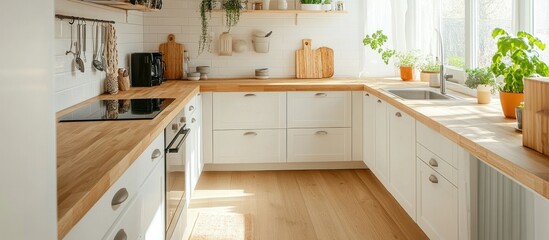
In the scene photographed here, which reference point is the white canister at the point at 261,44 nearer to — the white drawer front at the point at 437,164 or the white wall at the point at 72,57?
the white wall at the point at 72,57

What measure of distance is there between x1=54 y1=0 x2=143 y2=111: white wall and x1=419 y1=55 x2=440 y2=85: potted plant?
2416mm

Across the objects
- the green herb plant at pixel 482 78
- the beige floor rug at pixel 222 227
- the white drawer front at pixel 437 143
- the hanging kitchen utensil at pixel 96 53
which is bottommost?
the beige floor rug at pixel 222 227

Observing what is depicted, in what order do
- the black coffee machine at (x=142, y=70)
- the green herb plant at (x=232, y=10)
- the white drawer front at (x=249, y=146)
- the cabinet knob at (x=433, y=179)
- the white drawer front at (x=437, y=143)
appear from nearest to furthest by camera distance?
the white drawer front at (x=437, y=143) < the cabinet knob at (x=433, y=179) < the black coffee machine at (x=142, y=70) < the white drawer front at (x=249, y=146) < the green herb plant at (x=232, y=10)

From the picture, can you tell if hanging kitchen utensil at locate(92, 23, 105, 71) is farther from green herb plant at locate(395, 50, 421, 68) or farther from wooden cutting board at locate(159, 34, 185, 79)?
green herb plant at locate(395, 50, 421, 68)

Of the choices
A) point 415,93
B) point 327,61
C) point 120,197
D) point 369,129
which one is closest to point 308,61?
point 327,61

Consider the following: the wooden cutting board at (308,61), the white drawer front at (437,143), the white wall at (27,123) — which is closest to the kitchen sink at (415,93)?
the white drawer front at (437,143)

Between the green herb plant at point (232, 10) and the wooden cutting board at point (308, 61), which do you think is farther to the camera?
the wooden cutting board at point (308, 61)

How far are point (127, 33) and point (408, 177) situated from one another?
272cm

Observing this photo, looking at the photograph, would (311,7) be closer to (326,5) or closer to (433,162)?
(326,5)

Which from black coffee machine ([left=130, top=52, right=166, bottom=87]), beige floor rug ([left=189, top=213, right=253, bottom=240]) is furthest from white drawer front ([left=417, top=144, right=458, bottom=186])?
black coffee machine ([left=130, top=52, right=166, bottom=87])

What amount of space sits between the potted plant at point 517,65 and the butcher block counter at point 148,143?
11 centimetres

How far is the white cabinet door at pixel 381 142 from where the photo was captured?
3814mm

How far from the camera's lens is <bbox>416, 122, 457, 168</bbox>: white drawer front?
7.76 ft

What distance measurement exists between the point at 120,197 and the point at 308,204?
252 cm
